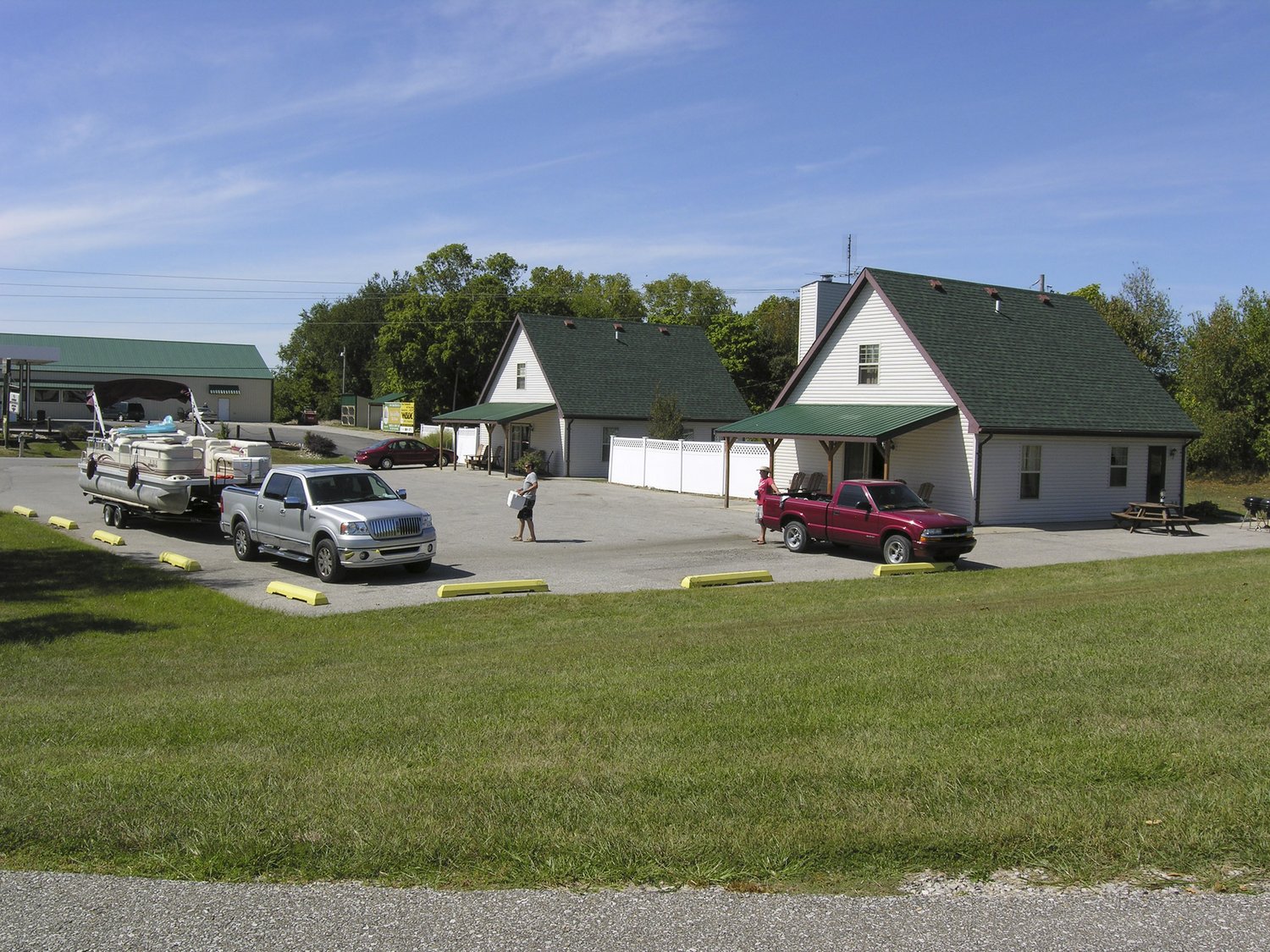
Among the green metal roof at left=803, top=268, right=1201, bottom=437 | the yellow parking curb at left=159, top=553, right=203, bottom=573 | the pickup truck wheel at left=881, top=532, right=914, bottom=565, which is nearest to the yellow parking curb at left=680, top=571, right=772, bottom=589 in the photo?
the pickup truck wheel at left=881, top=532, right=914, bottom=565

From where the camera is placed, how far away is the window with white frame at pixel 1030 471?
2908 centimetres

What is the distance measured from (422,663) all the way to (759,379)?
67.6 meters

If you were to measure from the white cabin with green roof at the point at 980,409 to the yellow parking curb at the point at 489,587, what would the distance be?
44.7ft

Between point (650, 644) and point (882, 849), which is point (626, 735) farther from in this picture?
point (650, 644)

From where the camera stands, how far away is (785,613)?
559 inches

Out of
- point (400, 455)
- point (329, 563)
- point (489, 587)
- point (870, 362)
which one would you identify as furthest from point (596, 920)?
point (400, 455)

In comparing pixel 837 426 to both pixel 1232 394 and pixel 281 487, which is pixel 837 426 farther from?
pixel 1232 394

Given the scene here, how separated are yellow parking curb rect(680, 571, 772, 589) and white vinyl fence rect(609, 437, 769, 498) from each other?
15.8m

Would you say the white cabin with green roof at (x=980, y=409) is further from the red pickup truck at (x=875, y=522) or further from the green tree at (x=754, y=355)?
the green tree at (x=754, y=355)

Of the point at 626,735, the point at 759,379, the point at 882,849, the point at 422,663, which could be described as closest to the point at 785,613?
the point at 422,663

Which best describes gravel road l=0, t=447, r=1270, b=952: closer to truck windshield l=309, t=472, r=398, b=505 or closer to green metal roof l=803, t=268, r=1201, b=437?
truck windshield l=309, t=472, r=398, b=505

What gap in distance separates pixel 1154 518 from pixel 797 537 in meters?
11.3

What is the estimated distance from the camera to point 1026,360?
104 feet

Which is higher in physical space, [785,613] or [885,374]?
[885,374]
